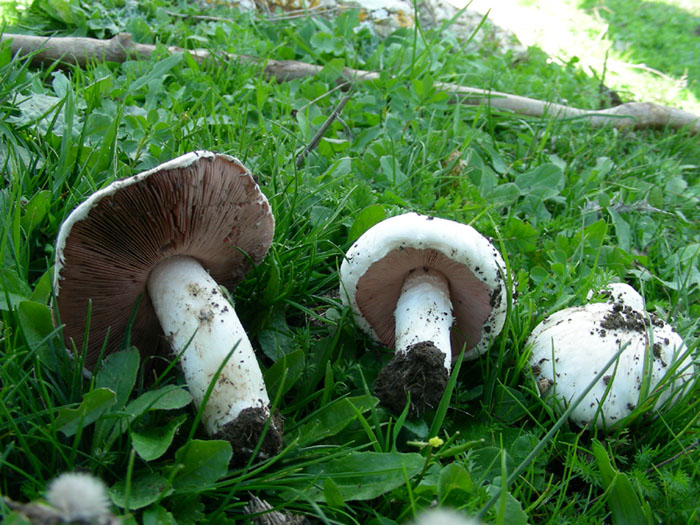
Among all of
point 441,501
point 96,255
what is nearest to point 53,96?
point 96,255

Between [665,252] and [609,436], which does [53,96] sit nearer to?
[609,436]

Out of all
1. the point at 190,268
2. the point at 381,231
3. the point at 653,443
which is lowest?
the point at 653,443

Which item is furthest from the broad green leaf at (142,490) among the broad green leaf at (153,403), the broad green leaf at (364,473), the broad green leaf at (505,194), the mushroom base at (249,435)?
the broad green leaf at (505,194)

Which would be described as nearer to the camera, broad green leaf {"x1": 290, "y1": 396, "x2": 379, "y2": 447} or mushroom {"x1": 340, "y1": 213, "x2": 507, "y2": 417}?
broad green leaf {"x1": 290, "y1": 396, "x2": 379, "y2": 447}

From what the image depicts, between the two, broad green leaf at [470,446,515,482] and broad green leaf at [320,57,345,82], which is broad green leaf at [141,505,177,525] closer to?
broad green leaf at [470,446,515,482]

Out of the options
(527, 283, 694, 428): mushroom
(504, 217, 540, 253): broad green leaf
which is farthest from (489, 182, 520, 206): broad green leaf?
(527, 283, 694, 428): mushroom

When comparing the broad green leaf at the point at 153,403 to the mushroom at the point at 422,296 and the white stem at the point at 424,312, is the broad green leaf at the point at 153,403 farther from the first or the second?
the white stem at the point at 424,312

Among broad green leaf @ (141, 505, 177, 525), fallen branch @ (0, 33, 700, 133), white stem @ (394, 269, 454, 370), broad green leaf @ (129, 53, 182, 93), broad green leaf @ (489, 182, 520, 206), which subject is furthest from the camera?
fallen branch @ (0, 33, 700, 133)

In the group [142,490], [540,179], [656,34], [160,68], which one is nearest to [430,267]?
[142,490]
